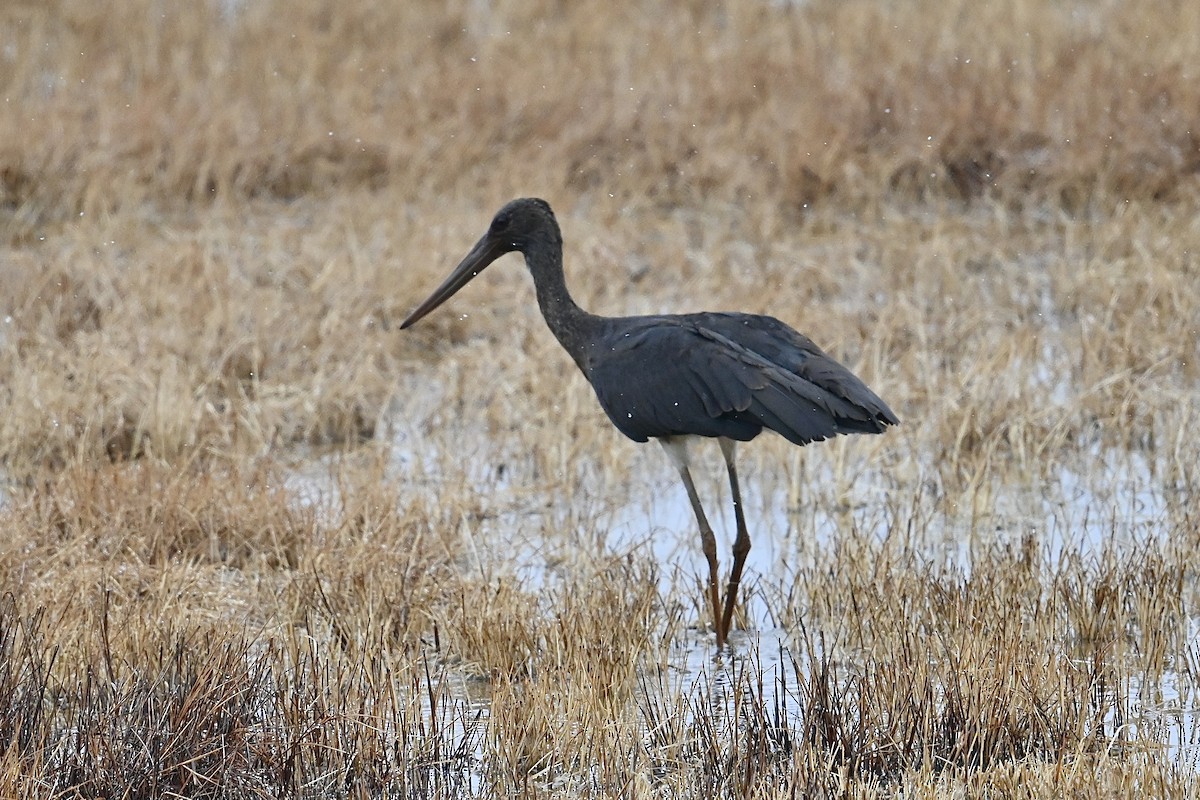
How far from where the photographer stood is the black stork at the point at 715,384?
4.87 m

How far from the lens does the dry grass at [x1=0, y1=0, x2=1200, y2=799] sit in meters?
3.96

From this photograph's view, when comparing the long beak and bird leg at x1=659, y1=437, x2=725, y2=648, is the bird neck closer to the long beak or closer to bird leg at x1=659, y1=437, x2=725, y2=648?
the long beak

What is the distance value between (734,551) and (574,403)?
1.76 m

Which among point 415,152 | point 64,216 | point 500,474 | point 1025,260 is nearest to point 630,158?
point 415,152

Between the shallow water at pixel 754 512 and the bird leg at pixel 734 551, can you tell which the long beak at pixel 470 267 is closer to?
A: the shallow water at pixel 754 512

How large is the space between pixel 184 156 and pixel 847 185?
149 inches

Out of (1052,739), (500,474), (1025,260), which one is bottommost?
(1052,739)

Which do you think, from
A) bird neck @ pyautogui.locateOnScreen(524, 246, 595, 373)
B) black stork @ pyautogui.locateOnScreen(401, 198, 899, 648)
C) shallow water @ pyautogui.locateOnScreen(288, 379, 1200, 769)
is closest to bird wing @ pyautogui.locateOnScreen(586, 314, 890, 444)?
Answer: black stork @ pyautogui.locateOnScreen(401, 198, 899, 648)

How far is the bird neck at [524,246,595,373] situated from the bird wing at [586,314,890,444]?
0.12 m

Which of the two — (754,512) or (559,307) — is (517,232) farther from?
(754,512)

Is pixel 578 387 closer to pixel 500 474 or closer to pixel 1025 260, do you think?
pixel 500 474

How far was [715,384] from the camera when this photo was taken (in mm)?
5008

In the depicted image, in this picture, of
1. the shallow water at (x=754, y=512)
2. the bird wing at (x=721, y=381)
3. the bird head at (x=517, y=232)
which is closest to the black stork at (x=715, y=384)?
the bird wing at (x=721, y=381)

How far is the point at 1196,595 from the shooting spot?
4.99 meters
